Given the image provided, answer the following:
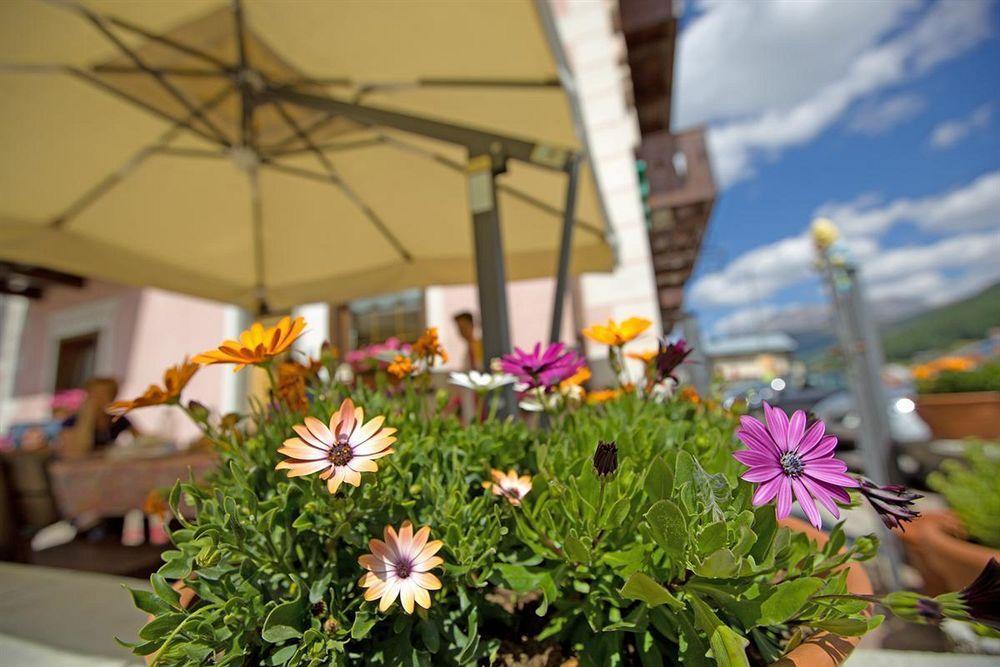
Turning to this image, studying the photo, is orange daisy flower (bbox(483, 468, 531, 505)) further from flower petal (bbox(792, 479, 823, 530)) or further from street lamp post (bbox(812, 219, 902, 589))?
street lamp post (bbox(812, 219, 902, 589))

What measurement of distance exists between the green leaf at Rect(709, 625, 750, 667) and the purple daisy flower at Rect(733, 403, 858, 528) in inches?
4.5

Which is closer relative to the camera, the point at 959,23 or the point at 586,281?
the point at 959,23

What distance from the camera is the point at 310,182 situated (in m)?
2.76

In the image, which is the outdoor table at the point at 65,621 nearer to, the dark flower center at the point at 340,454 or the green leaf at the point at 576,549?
the dark flower center at the point at 340,454

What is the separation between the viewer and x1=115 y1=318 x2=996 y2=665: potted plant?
1.45 feet

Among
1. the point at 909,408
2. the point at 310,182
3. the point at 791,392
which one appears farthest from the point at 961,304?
the point at 310,182

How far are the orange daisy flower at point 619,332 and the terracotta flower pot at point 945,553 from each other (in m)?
1.22

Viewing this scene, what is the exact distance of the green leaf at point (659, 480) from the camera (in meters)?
0.49

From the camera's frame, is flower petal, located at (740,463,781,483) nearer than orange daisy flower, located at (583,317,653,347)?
Yes

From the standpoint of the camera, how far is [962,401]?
3.41 meters

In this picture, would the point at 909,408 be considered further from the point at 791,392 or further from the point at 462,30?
the point at 791,392

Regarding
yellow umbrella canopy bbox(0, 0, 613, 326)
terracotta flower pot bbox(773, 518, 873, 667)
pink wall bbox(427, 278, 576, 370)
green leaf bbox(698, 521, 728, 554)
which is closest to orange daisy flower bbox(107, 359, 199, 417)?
green leaf bbox(698, 521, 728, 554)

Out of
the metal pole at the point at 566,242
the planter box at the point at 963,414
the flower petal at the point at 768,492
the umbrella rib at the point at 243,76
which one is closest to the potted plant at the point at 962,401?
the planter box at the point at 963,414

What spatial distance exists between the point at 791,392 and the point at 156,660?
1489 cm
